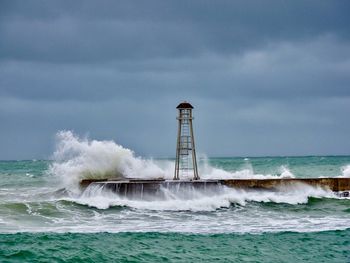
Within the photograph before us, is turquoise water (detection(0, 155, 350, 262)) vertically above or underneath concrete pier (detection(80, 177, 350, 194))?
underneath

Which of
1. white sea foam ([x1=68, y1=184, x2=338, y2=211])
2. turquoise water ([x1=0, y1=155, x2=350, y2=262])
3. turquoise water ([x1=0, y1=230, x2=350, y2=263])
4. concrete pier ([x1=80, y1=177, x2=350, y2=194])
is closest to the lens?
turquoise water ([x1=0, y1=230, x2=350, y2=263])

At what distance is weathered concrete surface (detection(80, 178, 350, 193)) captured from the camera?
2061 cm

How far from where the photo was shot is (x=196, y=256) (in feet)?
40.1

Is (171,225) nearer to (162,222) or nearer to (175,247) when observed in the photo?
(162,222)

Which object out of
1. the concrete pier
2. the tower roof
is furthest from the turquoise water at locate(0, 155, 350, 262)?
the tower roof

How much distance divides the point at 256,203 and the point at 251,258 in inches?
358

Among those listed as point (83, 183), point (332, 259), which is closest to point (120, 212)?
point (83, 183)

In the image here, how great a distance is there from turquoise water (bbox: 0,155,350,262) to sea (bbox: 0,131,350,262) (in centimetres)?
2

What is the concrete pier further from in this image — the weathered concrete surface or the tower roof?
the tower roof

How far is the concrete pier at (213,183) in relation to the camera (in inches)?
811

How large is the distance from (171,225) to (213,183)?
4943 millimetres

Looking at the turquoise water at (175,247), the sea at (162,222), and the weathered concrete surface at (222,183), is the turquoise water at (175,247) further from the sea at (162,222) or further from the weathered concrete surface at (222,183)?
the weathered concrete surface at (222,183)

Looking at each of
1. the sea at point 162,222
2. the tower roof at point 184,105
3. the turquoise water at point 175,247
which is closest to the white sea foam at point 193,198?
the sea at point 162,222

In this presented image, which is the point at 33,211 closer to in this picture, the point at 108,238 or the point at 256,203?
the point at 108,238
